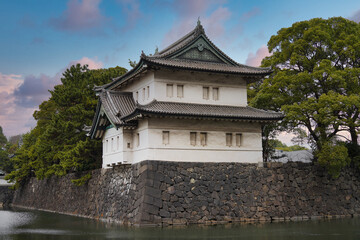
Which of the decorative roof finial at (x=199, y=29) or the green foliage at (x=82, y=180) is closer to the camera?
the decorative roof finial at (x=199, y=29)

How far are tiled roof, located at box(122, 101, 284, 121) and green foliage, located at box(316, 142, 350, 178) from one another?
12.1ft

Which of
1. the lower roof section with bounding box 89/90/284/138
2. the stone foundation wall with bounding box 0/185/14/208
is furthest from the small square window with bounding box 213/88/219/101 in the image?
the stone foundation wall with bounding box 0/185/14/208

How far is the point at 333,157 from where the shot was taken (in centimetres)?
2612

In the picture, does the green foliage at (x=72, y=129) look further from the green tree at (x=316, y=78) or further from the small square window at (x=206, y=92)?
the green tree at (x=316, y=78)

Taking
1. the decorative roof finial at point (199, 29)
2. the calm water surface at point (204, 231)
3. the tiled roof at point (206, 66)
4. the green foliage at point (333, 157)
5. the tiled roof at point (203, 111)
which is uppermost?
the decorative roof finial at point (199, 29)

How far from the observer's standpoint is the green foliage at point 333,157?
86.0ft

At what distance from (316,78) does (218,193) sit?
34.7 feet

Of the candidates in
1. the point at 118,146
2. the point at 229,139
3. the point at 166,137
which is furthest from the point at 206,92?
the point at 118,146

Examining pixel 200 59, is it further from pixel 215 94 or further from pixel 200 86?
pixel 215 94

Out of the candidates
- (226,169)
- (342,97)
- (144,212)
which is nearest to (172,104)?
(226,169)

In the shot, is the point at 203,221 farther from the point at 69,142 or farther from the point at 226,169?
the point at 69,142

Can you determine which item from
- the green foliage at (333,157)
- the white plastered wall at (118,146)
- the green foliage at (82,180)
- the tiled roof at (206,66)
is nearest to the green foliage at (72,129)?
the green foliage at (82,180)

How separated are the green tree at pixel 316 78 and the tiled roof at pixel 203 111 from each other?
2245 millimetres

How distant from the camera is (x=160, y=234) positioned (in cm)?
1912
